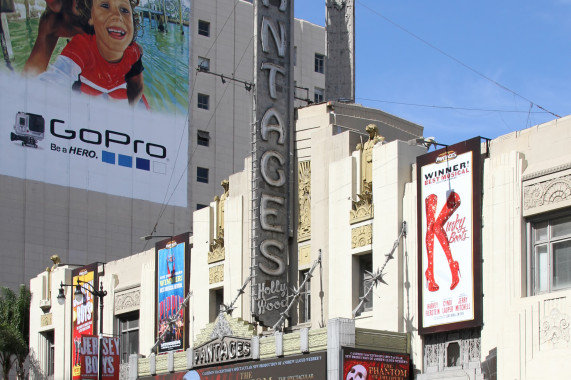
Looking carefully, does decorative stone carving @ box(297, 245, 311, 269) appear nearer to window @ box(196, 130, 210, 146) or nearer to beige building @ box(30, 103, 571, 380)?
beige building @ box(30, 103, 571, 380)

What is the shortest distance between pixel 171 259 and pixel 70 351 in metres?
9.04

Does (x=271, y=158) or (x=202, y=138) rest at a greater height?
(x=202, y=138)

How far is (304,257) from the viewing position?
35.8 meters

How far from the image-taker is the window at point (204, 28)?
7050cm

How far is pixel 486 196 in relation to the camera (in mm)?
29281

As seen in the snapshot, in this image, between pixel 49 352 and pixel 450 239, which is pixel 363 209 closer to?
pixel 450 239

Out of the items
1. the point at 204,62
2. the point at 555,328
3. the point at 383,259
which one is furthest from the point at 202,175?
the point at 555,328

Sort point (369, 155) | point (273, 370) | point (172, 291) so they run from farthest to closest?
point (172, 291) < point (369, 155) < point (273, 370)

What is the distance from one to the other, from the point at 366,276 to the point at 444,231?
3734mm

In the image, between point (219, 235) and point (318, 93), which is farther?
point (318, 93)

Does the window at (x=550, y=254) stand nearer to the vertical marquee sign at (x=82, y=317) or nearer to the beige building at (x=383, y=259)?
the beige building at (x=383, y=259)

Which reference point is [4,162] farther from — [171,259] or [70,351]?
[171,259]

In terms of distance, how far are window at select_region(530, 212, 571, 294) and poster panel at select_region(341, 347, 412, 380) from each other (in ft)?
15.2

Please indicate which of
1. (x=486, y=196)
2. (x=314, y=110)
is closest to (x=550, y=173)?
(x=486, y=196)
